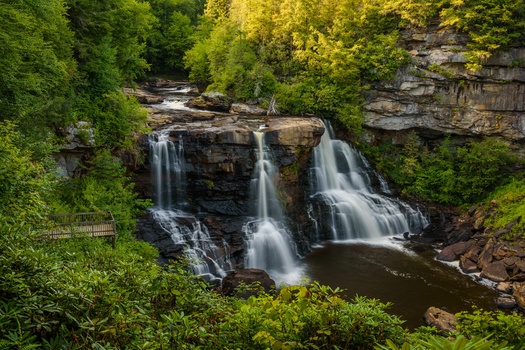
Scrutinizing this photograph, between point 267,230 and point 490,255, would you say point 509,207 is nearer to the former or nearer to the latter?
point 490,255

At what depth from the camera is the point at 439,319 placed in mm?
12719

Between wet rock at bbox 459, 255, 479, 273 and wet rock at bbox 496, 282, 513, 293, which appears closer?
wet rock at bbox 496, 282, 513, 293

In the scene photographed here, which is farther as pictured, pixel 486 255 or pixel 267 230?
pixel 267 230

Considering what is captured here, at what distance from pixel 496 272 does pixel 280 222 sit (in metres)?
9.96

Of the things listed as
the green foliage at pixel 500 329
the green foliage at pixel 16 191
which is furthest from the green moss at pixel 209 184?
the green foliage at pixel 500 329

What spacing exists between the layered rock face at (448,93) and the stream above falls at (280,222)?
567 centimetres

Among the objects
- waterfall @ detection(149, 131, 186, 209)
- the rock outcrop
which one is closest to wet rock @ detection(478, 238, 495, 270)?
the rock outcrop

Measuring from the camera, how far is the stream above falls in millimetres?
15750

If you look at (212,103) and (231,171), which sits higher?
(212,103)

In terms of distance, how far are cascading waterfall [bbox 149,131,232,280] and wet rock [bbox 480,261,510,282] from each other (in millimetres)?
11398

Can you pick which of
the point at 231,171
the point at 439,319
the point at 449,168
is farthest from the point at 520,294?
the point at 231,171

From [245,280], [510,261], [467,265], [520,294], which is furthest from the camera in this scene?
[467,265]

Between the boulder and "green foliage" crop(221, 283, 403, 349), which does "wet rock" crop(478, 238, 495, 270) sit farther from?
"green foliage" crop(221, 283, 403, 349)

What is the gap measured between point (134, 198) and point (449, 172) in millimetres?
18463
